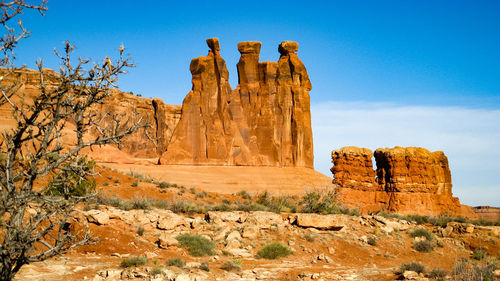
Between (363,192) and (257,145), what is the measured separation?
3121 centimetres

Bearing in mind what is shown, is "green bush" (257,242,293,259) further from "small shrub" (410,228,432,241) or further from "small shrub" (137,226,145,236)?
"small shrub" (410,228,432,241)

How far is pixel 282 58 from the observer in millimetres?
58562

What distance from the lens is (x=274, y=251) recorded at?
14.1 m

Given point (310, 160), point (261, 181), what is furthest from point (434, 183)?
point (310, 160)

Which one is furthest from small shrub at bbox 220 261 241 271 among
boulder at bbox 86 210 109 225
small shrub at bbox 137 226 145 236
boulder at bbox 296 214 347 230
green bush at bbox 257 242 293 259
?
boulder at bbox 296 214 347 230

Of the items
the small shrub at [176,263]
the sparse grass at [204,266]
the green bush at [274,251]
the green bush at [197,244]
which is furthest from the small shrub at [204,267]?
the green bush at [274,251]

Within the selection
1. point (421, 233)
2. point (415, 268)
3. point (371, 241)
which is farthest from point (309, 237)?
point (421, 233)

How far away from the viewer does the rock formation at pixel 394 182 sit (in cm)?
2520

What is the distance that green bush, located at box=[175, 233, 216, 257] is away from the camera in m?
13.1

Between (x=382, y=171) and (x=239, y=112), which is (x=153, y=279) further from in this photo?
(x=239, y=112)

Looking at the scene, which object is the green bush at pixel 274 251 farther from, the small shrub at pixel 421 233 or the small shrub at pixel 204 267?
the small shrub at pixel 421 233

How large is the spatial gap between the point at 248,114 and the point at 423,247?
42805mm

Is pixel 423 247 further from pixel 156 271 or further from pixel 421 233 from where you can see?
pixel 156 271

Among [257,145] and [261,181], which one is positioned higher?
[257,145]
